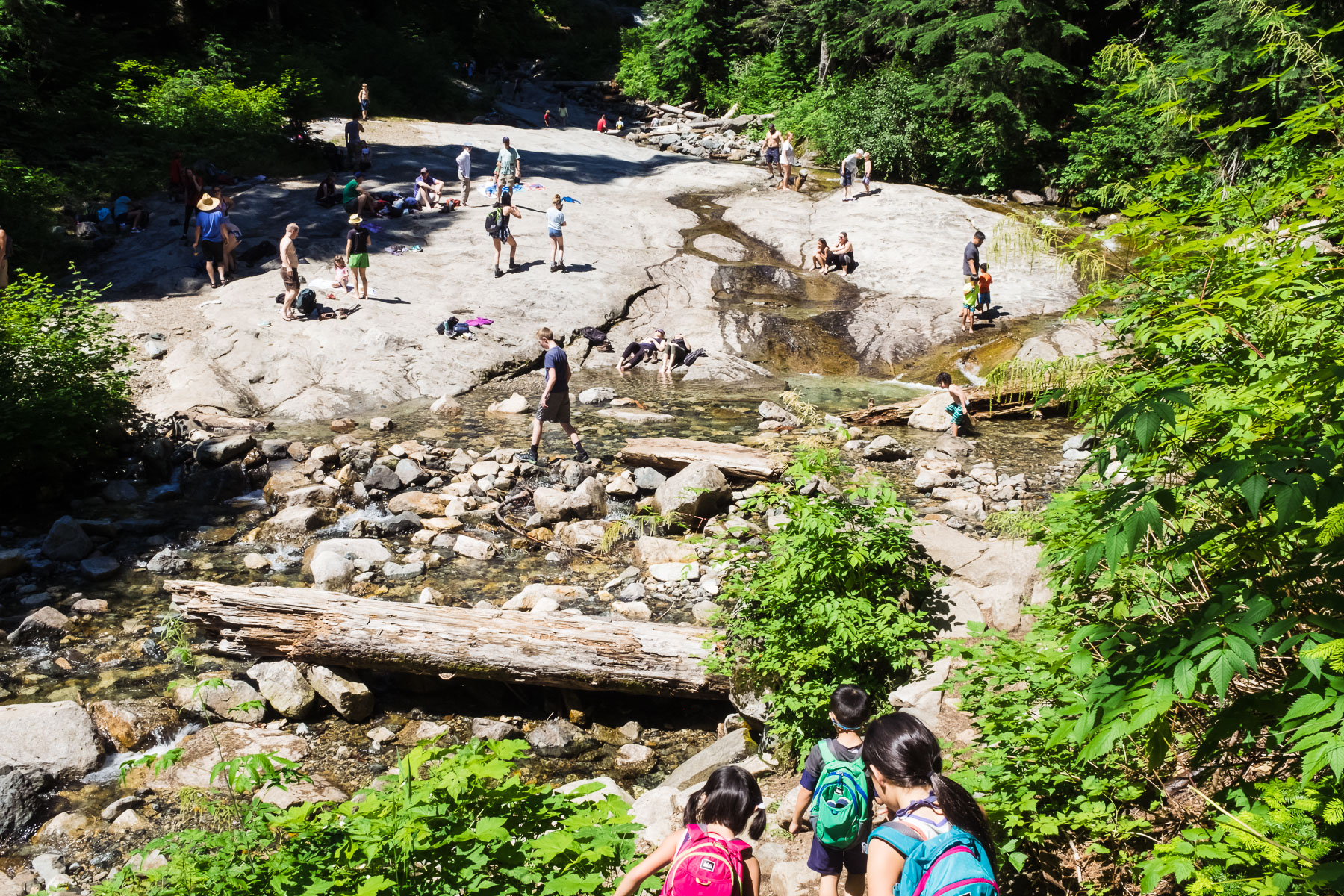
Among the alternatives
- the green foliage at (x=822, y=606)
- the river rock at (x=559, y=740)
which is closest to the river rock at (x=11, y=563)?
the river rock at (x=559, y=740)

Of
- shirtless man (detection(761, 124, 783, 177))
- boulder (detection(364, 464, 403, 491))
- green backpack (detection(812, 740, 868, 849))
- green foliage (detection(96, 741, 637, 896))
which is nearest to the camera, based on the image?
green foliage (detection(96, 741, 637, 896))

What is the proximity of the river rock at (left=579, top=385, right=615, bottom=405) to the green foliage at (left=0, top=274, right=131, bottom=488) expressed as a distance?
7.14 m

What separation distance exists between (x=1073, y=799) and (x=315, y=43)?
122 ft

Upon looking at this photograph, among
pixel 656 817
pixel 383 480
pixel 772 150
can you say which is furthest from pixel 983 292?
pixel 656 817

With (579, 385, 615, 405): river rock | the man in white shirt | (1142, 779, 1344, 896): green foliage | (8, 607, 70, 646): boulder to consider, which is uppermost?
the man in white shirt

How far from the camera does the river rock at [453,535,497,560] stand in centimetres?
948

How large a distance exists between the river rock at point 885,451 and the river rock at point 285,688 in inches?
326

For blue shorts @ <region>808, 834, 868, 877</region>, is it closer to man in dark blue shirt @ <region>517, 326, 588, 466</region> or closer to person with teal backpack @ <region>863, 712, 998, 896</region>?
person with teal backpack @ <region>863, 712, 998, 896</region>

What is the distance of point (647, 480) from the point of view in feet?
35.6

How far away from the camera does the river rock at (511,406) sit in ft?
46.8

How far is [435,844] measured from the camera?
2.84m

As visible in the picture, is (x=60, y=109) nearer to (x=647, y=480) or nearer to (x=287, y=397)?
(x=287, y=397)

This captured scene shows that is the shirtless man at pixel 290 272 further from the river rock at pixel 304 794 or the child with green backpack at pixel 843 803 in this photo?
the child with green backpack at pixel 843 803

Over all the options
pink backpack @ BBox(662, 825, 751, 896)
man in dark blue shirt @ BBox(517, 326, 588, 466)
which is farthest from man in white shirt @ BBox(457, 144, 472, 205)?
pink backpack @ BBox(662, 825, 751, 896)
